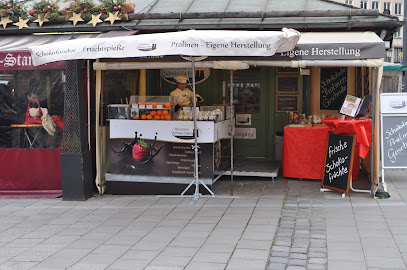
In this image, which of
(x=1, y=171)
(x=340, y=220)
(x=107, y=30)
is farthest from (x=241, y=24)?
(x=1, y=171)

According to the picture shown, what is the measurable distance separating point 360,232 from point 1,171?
19.7 ft

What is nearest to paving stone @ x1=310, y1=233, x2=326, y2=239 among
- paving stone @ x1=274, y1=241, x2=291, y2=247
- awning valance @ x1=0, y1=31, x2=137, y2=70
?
paving stone @ x1=274, y1=241, x2=291, y2=247

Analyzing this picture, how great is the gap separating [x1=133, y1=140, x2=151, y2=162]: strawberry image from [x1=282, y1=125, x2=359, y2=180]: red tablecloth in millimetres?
2496

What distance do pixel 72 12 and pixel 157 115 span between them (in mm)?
2753

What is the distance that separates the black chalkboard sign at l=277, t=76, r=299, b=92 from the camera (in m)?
10.6

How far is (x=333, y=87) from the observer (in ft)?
34.1

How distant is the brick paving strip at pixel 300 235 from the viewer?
5426mm

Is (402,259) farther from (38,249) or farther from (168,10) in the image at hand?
(168,10)

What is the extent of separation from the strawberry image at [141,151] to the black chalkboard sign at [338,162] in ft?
9.46

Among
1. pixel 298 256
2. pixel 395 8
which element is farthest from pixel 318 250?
pixel 395 8

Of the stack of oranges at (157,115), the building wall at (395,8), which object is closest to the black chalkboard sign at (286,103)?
the stack of oranges at (157,115)

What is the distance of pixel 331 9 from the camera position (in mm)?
9297

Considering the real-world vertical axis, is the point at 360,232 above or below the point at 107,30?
below

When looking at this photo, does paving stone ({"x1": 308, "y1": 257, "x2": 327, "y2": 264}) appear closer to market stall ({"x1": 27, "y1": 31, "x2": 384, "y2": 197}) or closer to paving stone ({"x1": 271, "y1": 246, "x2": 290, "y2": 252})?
paving stone ({"x1": 271, "y1": 246, "x2": 290, "y2": 252})
